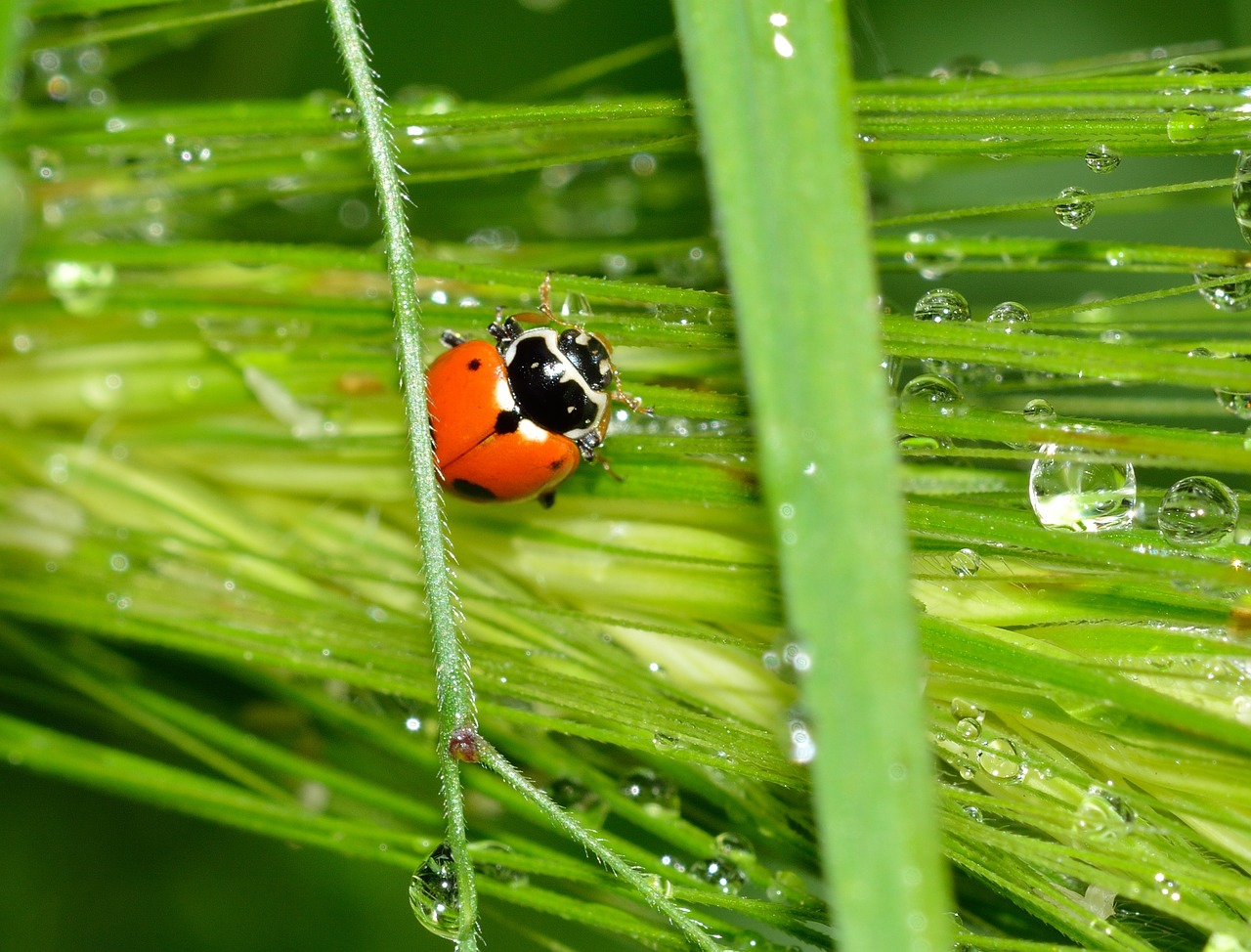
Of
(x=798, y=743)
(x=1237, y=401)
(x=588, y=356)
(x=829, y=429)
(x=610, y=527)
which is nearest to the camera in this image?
(x=829, y=429)

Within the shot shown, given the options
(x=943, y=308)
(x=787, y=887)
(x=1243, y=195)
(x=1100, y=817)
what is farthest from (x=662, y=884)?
(x=1243, y=195)

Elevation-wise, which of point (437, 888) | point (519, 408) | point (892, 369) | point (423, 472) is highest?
point (519, 408)

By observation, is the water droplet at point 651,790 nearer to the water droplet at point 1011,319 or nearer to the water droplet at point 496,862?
the water droplet at point 496,862

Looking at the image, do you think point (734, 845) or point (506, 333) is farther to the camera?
point (506, 333)

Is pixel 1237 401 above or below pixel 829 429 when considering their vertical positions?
above

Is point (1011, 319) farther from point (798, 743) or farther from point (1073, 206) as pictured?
point (798, 743)

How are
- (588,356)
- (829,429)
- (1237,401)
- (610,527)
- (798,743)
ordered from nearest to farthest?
1. (829,429)
2. (798,743)
3. (1237,401)
4. (610,527)
5. (588,356)

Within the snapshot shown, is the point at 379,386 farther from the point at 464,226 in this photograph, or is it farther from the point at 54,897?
the point at 54,897
